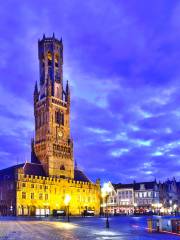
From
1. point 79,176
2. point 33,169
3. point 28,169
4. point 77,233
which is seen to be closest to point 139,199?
point 79,176

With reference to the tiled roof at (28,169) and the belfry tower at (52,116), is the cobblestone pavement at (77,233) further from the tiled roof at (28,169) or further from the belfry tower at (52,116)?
the belfry tower at (52,116)

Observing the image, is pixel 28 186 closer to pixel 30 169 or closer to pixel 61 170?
pixel 30 169

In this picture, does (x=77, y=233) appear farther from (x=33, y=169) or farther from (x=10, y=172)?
(x=33, y=169)

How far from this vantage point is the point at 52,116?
142 metres

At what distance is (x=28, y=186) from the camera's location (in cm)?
12238

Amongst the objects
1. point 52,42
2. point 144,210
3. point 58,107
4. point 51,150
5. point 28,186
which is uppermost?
point 52,42

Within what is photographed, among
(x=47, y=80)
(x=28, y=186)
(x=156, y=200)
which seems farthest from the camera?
(x=156, y=200)

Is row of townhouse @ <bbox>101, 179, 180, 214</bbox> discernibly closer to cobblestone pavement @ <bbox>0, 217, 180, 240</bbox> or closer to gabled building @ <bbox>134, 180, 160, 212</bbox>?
gabled building @ <bbox>134, 180, 160, 212</bbox>

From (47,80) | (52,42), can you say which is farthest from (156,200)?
(52,42)

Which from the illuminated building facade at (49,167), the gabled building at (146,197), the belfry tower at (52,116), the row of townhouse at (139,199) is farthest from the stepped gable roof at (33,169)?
the gabled building at (146,197)

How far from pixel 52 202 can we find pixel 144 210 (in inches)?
1779

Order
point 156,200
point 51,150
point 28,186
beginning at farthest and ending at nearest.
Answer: point 156,200 → point 51,150 → point 28,186

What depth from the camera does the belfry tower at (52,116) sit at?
137625 mm

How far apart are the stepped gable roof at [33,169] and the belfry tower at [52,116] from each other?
1844 millimetres
